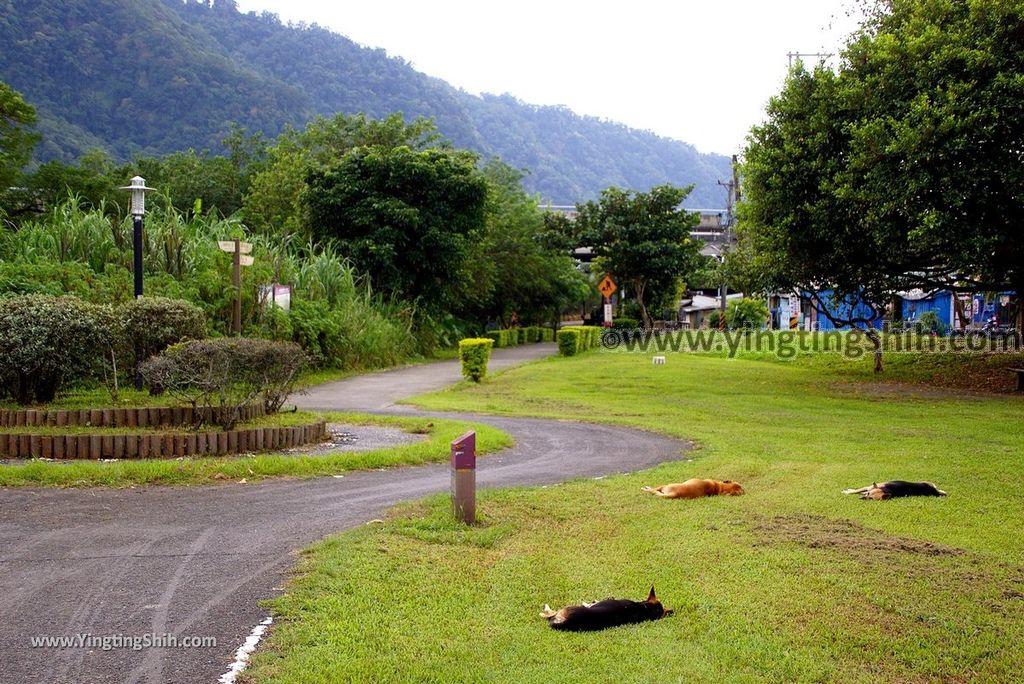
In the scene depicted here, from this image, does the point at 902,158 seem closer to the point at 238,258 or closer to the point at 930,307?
the point at 238,258

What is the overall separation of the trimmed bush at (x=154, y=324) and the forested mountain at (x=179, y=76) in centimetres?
5014

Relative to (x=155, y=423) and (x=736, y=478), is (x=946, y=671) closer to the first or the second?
(x=736, y=478)

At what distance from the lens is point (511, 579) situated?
18.3ft

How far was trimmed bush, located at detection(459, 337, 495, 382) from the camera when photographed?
73.2ft

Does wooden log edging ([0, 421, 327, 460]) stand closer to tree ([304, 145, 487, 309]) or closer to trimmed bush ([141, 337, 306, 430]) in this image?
trimmed bush ([141, 337, 306, 430])

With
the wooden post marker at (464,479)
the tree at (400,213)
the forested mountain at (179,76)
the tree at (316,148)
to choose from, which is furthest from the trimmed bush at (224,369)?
the forested mountain at (179,76)

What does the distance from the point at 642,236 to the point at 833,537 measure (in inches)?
1418

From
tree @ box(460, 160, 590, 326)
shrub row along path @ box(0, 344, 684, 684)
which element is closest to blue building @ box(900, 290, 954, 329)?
tree @ box(460, 160, 590, 326)

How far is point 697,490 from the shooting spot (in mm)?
8250

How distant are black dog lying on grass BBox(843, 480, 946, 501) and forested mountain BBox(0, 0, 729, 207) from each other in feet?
193

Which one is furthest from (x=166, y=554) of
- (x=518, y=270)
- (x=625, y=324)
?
(x=518, y=270)

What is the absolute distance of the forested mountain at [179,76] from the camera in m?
67.6

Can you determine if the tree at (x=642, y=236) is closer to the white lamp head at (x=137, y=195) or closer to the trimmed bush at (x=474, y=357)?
the trimmed bush at (x=474, y=357)

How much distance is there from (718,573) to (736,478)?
13.0ft
